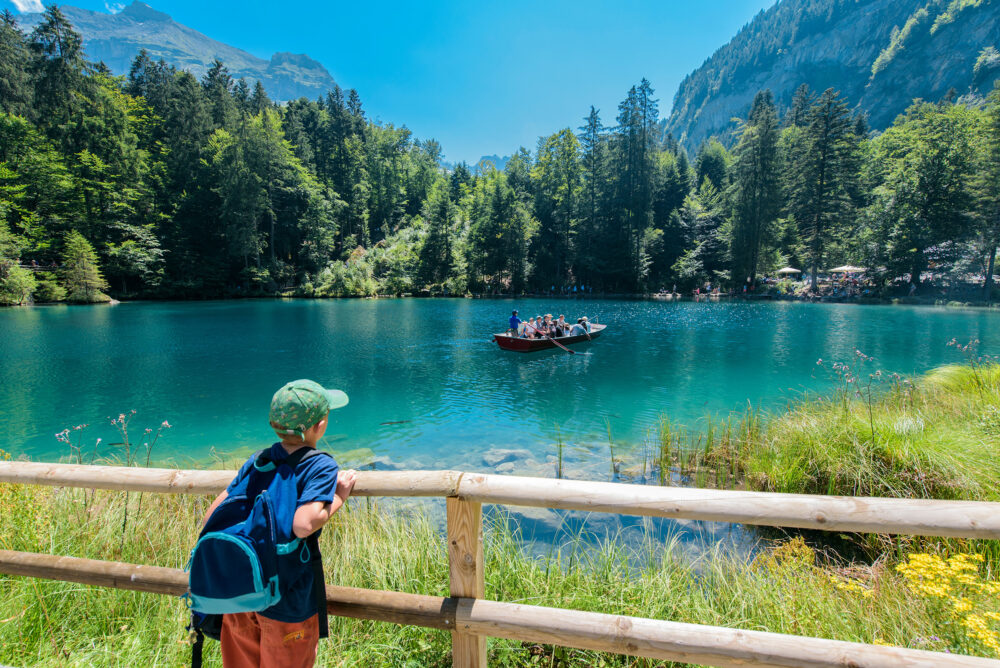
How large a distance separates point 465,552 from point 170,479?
1.52m

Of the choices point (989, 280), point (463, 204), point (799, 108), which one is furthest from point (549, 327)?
point (799, 108)

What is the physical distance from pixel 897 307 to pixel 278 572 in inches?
1905

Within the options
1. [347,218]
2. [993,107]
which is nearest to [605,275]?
[993,107]

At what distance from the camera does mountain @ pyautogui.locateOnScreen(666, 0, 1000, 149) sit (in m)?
96.9

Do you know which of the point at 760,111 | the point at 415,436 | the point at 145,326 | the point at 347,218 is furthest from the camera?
the point at 347,218

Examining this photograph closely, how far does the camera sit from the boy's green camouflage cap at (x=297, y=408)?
177cm

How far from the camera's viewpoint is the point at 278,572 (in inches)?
64.4

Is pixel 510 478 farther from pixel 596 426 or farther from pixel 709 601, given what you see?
pixel 596 426

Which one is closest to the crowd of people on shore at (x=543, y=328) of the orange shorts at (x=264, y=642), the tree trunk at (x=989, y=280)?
the orange shorts at (x=264, y=642)

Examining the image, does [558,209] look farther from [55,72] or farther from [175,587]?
[175,587]

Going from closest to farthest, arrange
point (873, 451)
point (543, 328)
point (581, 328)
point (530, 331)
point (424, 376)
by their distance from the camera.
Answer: point (873, 451)
point (424, 376)
point (530, 331)
point (543, 328)
point (581, 328)

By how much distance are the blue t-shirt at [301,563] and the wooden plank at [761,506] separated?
20.5 inches

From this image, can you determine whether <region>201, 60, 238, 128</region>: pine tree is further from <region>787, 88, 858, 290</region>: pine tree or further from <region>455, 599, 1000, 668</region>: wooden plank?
<region>787, 88, 858, 290</region>: pine tree

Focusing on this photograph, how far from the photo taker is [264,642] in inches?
69.3
